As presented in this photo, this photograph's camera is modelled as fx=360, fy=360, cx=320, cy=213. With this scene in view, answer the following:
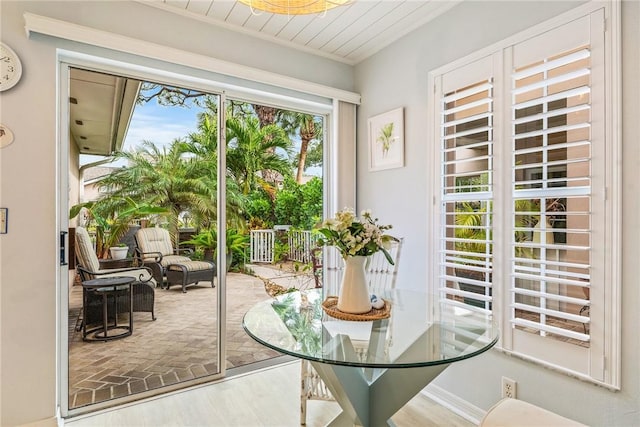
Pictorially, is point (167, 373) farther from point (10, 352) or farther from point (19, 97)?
point (19, 97)

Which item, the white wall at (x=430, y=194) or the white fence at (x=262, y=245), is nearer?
the white wall at (x=430, y=194)

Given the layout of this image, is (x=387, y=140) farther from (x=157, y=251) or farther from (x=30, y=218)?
(x=30, y=218)

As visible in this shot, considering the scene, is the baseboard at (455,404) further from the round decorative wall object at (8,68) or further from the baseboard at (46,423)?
the round decorative wall object at (8,68)

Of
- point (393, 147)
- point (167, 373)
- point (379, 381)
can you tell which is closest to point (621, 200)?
point (379, 381)

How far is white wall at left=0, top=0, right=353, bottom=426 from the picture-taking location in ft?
6.59

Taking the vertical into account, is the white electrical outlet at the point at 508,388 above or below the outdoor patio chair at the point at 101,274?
below

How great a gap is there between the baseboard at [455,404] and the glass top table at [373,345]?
72 centimetres

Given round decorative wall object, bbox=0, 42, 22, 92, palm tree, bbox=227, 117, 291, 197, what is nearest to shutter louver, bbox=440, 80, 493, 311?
palm tree, bbox=227, 117, 291, 197

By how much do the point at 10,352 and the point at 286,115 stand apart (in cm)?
251

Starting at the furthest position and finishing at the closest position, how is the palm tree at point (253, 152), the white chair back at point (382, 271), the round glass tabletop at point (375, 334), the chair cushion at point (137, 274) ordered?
the palm tree at point (253, 152) < the white chair back at point (382, 271) < the chair cushion at point (137, 274) < the round glass tabletop at point (375, 334)

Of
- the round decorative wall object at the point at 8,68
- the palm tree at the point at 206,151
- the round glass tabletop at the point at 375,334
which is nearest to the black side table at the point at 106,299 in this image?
the palm tree at the point at 206,151

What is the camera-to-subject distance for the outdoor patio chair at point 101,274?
2.34m

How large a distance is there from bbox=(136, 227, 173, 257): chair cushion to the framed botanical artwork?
1.77 meters

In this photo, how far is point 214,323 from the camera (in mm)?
2826
